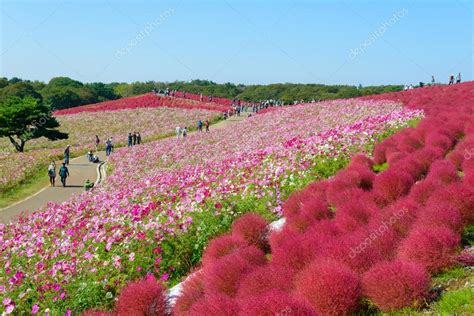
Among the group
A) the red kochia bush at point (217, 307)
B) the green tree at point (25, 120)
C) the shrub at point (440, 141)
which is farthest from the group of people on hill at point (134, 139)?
the red kochia bush at point (217, 307)

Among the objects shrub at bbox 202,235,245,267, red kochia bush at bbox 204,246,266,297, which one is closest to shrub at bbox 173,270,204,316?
red kochia bush at bbox 204,246,266,297

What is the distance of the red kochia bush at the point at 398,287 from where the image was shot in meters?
4.35

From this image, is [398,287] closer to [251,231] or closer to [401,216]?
[401,216]

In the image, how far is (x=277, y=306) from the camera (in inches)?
151

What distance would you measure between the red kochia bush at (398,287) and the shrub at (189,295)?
2052mm

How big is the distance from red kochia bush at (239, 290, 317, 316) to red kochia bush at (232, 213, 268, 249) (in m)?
3.20

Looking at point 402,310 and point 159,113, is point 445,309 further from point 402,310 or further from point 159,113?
point 159,113

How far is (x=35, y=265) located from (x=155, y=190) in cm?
522

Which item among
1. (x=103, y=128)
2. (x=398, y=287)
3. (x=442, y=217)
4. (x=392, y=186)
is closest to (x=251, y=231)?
(x=392, y=186)

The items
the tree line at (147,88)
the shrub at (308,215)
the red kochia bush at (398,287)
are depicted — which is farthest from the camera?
the tree line at (147,88)

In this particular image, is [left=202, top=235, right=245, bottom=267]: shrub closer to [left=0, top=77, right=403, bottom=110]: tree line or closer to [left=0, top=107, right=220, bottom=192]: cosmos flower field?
[left=0, top=107, right=220, bottom=192]: cosmos flower field

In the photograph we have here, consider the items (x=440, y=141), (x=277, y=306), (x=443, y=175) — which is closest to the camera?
(x=277, y=306)

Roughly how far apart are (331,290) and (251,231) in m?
3.10

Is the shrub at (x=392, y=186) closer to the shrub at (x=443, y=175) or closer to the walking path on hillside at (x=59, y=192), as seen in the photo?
the shrub at (x=443, y=175)
